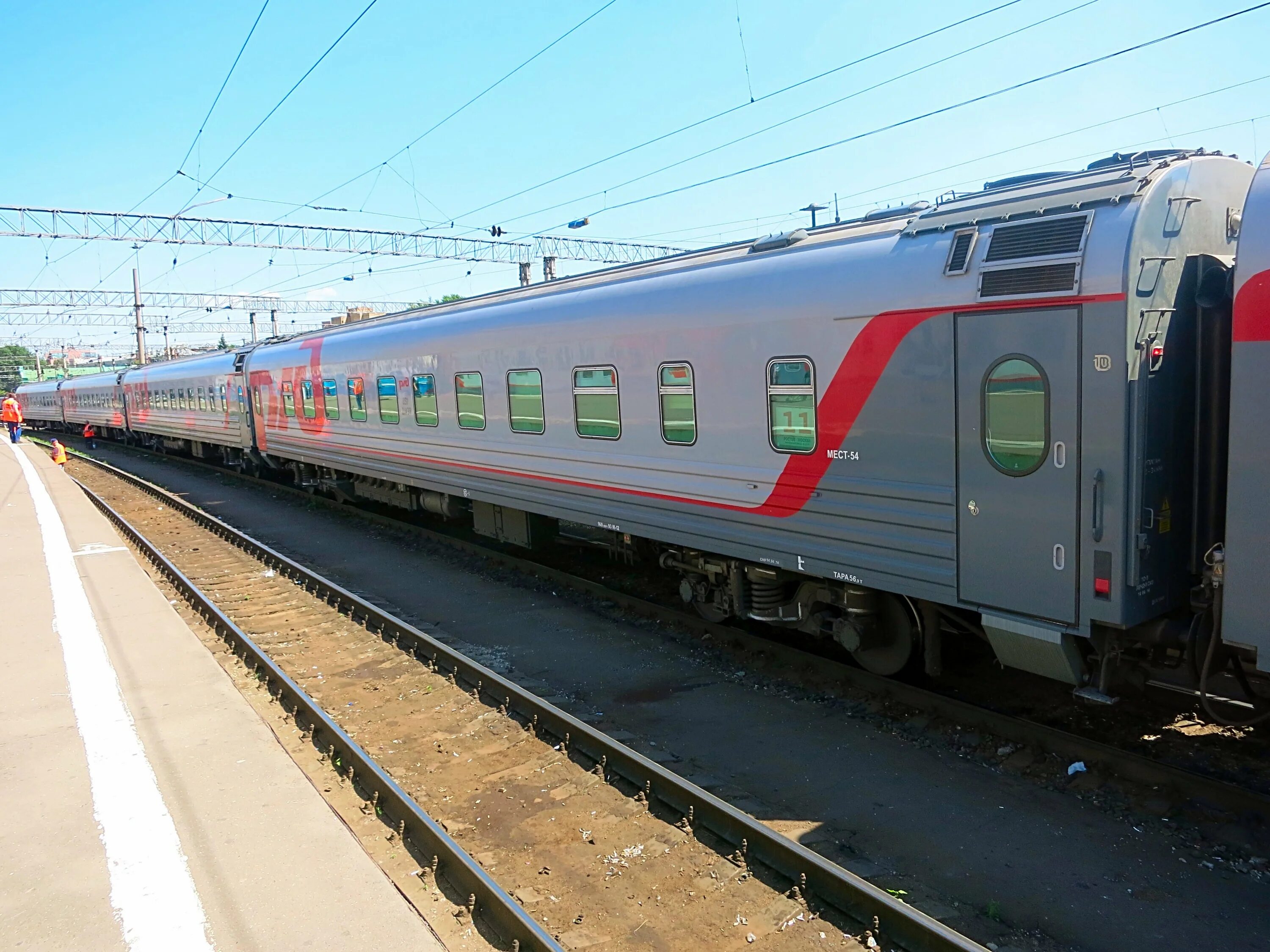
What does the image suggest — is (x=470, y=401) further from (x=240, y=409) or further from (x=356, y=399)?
(x=240, y=409)

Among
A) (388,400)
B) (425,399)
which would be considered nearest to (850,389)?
(425,399)

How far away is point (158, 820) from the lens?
231 inches

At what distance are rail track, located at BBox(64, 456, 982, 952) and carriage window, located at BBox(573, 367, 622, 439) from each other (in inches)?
108

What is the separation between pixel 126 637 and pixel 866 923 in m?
8.69

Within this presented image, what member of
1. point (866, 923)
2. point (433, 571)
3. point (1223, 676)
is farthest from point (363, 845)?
point (433, 571)

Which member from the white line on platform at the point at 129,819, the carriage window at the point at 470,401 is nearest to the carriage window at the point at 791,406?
the white line on platform at the point at 129,819

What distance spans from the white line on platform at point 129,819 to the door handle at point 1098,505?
17.3ft

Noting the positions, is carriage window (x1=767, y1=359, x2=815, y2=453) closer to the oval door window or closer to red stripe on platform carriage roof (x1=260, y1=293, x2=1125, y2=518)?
red stripe on platform carriage roof (x1=260, y1=293, x2=1125, y2=518)

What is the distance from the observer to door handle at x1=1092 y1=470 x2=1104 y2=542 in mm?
5508

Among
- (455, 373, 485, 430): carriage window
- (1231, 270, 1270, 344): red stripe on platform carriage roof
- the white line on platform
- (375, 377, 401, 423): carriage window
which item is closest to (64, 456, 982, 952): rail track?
the white line on platform

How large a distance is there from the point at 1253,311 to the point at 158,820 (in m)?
6.99

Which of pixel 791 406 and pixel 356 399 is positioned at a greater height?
pixel 356 399

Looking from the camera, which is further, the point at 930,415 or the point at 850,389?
the point at 850,389

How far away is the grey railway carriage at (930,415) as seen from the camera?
552 centimetres
